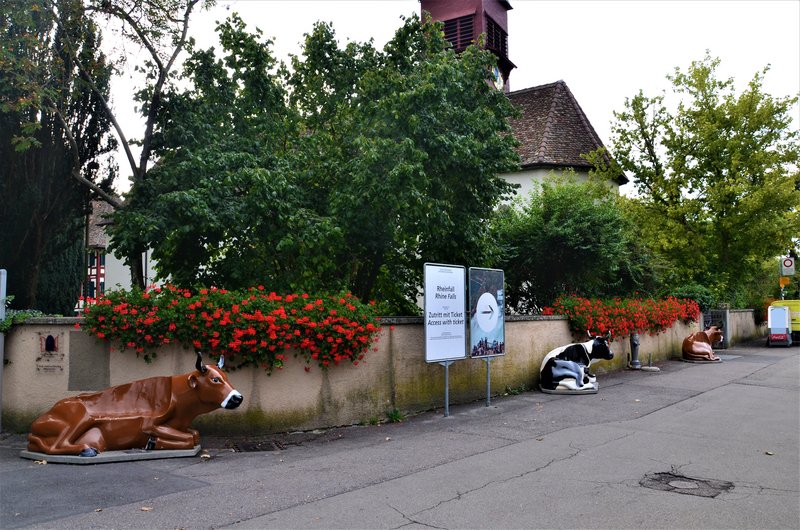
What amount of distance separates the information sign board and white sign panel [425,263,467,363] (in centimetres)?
26

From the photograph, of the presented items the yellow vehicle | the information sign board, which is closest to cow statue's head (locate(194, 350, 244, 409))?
the information sign board

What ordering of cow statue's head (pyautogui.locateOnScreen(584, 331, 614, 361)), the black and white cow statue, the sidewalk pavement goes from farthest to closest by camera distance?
cow statue's head (pyautogui.locateOnScreen(584, 331, 614, 361))
the black and white cow statue
the sidewalk pavement

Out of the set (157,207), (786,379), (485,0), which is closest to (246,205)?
(157,207)

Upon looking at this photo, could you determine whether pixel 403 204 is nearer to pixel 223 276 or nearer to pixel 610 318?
pixel 223 276

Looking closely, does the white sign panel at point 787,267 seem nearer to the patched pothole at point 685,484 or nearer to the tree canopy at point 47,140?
the patched pothole at point 685,484

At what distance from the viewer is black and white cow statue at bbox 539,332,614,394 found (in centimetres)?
1316

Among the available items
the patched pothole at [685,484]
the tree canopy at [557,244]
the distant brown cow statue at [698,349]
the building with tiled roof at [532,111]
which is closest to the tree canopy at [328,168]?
the tree canopy at [557,244]

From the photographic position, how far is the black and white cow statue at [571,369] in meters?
13.2

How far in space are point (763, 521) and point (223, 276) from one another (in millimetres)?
9396

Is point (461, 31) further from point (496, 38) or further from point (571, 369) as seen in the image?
point (571, 369)

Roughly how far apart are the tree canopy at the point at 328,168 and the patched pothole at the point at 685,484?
5.32 metres

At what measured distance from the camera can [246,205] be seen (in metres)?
11.0

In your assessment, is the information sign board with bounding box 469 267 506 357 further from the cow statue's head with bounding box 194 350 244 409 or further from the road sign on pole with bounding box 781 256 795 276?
the road sign on pole with bounding box 781 256 795 276

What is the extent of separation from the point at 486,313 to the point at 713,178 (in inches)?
742
